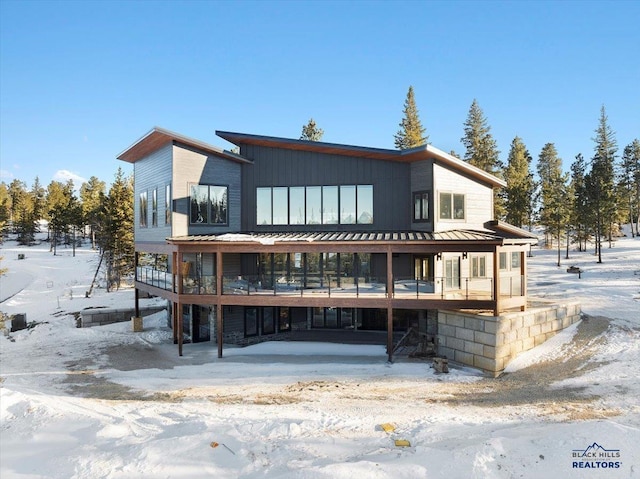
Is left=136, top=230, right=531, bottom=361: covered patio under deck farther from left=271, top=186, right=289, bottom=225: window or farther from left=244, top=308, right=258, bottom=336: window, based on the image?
left=244, top=308, right=258, bottom=336: window

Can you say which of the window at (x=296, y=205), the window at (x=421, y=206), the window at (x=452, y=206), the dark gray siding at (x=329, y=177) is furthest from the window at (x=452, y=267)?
the window at (x=296, y=205)

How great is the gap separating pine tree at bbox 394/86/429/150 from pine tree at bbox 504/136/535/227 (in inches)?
474

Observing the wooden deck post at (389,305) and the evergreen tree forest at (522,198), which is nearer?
the wooden deck post at (389,305)

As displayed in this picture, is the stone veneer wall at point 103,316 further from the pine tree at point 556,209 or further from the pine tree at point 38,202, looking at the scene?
the pine tree at point 38,202

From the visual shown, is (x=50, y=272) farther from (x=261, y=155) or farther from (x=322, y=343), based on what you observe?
(x=322, y=343)

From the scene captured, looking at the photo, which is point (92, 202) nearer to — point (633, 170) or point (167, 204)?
point (167, 204)

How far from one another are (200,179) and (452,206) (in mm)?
13172

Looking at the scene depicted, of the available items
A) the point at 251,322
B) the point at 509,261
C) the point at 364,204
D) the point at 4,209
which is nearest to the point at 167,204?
the point at 251,322

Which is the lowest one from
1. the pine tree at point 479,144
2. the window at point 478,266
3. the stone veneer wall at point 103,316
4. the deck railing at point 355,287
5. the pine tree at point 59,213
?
the stone veneer wall at point 103,316

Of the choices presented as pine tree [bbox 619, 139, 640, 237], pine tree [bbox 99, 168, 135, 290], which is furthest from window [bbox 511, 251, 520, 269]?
pine tree [bbox 619, 139, 640, 237]

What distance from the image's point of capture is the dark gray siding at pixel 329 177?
801 inches

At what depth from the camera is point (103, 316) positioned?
81.6 feet

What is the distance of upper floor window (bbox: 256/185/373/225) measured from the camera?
68.0 feet

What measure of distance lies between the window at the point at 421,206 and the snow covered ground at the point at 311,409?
6723mm
